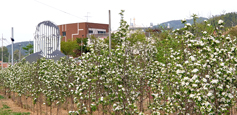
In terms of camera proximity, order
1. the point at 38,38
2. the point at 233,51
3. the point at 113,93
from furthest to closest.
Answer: the point at 38,38 → the point at 113,93 → the point at 233,51

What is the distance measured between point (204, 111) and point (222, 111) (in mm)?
380

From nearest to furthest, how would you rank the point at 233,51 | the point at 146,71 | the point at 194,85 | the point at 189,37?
1. the point at 194,85
2. the point at 233,51
3. the point at 189,37
4. the point at 146,71

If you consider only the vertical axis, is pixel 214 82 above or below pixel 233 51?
below

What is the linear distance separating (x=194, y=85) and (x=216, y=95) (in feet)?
2.83

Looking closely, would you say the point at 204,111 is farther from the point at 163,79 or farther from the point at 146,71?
the point at 146,71

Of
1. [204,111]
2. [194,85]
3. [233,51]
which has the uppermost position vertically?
[233,51]

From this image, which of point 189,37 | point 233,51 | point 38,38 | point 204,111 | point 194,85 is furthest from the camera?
point 38,38

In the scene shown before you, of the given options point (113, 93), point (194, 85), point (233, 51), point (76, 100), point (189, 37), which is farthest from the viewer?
point (76, 100)

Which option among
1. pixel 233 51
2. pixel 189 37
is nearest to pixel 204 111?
pixel 233 51

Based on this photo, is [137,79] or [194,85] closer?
[194,85]

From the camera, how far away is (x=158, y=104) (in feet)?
27.7

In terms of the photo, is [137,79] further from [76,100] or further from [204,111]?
[204,111]

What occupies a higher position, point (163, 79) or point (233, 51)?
point (233, 51)

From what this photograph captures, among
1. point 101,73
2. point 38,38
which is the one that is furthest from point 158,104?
point 38,38
